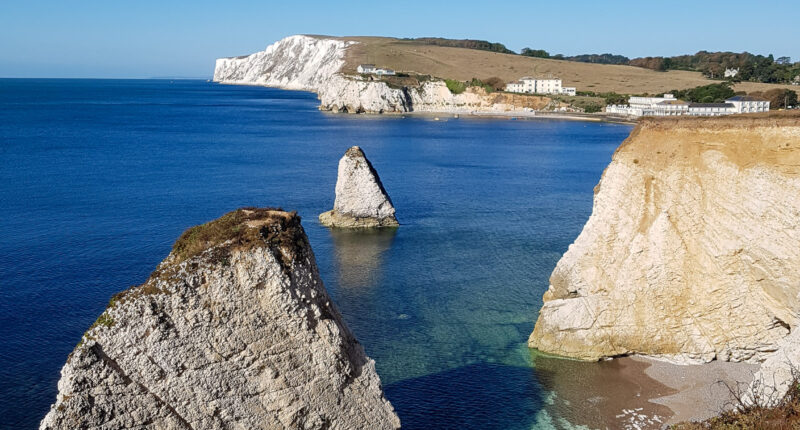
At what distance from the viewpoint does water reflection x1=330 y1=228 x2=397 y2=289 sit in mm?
38281

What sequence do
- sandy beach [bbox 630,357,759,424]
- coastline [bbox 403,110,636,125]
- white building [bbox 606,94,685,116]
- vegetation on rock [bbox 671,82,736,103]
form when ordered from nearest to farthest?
1. sandy beach [bbox 630,357,759,424]
2. white building [bbox 606,94,685,116]
3. vegetation on rock [bbox 671,82,736,103]
4. coastline [bbox 403,110,636,125]

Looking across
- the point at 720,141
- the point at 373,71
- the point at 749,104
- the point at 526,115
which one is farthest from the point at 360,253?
the point at 373,71

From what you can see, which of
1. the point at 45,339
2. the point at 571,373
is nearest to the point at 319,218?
the point at 45,339

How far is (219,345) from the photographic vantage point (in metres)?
16.4

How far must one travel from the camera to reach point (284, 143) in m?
104

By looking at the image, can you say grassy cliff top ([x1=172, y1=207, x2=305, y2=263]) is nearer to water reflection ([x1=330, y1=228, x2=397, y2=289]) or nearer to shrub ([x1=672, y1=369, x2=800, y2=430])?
shrub ([x1=672, y1=369, x2=800, y2=430])

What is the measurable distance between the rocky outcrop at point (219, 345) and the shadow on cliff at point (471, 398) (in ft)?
19.8

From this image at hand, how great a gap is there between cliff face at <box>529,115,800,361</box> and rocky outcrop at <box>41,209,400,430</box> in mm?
13096

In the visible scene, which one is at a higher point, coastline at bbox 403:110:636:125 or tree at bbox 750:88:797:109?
tree at bbox 750:88:797:109

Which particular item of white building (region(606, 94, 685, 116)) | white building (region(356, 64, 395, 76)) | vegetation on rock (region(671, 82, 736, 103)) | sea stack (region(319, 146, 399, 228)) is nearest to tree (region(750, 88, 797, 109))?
vegetation on rock (region(671, 82, 736, 103))

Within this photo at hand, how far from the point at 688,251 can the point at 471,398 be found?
1003 centimetres

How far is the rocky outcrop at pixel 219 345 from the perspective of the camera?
51.8 ft

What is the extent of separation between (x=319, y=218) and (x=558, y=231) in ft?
60.1

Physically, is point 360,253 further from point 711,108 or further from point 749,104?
point 749,104
